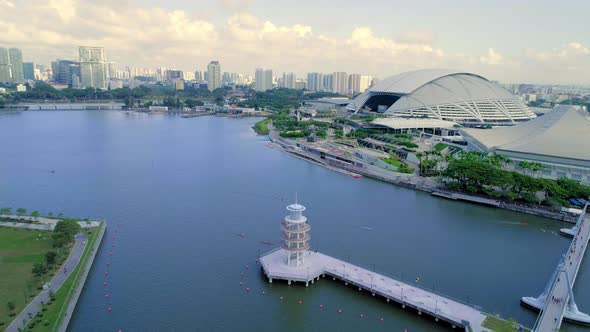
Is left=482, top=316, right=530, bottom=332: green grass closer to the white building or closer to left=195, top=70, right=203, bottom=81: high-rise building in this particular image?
the white building

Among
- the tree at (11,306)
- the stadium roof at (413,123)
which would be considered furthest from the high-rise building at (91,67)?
the tree at (11,306)

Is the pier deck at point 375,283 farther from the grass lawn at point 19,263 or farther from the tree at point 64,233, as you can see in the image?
the grass lawn at point 19,263

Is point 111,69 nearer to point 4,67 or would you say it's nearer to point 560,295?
point 4,67

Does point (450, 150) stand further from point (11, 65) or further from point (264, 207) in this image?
point (11, 65)

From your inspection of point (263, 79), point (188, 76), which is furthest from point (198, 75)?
point (263, 79)

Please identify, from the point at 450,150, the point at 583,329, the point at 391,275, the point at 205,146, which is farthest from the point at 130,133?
the point at 583,329

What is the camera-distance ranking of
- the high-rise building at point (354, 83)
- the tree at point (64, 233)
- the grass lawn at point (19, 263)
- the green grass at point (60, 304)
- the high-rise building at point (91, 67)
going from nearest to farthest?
the green grass at point (60, 304) → the grass lawn at point (19, 263) → the tree at point (64, 233) → the high-rise building at point (91, 67) → the high-rise building at point (354, 83)
